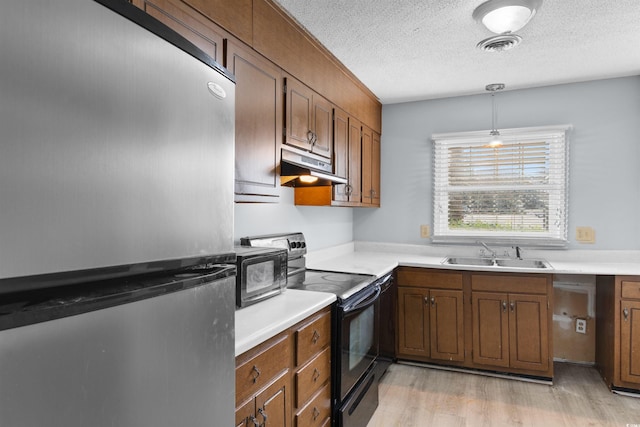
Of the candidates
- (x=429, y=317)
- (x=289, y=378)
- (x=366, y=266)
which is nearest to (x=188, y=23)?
(x=289, y=378)

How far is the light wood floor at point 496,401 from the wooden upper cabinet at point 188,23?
225cm

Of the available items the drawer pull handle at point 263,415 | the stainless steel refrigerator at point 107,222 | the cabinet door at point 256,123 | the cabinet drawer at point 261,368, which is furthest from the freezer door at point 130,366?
the cabinet door at point 256,123

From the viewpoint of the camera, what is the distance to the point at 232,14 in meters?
1.66

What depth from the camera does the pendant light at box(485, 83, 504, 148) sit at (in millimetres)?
3348

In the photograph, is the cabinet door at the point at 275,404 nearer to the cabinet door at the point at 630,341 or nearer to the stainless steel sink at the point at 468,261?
the stainless steel sink at the point at 468,261

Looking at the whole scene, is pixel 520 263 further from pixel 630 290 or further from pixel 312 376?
pixel 312 376

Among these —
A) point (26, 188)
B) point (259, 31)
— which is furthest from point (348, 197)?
point (26, 188)

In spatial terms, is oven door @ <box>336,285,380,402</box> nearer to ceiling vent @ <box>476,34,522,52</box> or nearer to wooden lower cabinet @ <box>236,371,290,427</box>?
wooden lower cabinet @ <box>236,371,290,427</box>

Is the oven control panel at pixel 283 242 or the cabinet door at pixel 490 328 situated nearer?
the oven control panel at pixel 283 242

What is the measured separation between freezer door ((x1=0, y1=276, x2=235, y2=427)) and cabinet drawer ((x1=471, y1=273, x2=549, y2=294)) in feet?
8.48

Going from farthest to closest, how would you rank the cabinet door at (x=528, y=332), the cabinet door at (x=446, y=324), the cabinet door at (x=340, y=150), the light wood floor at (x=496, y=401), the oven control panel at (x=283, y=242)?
the cabinet door at (x=446, y=324), the cabinet door at (x=528, y=332), the cabinet door at (x=340, y=150), the light wood floor at (x=496, y=401), the oven control panel at (x=283, y=242)

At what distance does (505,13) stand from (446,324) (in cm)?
223

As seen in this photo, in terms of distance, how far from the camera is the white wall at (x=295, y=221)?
2.35 metres

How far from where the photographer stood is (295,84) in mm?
2205
